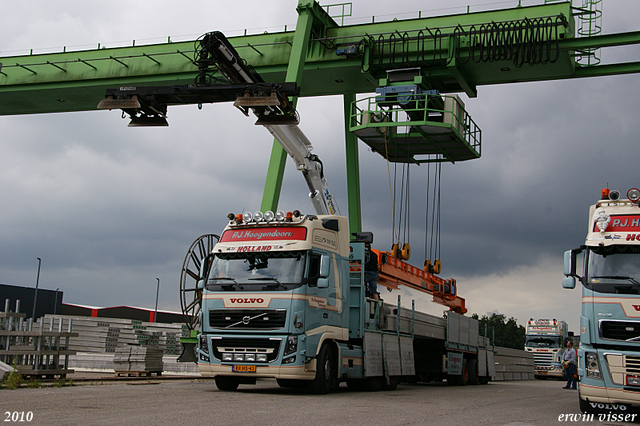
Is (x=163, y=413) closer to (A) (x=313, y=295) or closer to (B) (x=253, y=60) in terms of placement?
(A) (x=313, y=295)

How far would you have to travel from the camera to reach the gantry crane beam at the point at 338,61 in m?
17.7

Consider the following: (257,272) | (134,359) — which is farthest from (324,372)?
(134,359)

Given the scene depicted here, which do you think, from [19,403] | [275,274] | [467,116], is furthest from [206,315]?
[467,116]

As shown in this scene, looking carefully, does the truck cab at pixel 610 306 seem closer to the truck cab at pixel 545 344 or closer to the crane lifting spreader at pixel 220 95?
the crane lifting spreader at pixel 220 95

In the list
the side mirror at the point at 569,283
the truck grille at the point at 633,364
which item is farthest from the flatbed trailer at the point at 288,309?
the truck grille at the point at 633,364

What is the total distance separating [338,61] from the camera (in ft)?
63.3

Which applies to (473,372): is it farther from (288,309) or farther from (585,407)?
(288,309)

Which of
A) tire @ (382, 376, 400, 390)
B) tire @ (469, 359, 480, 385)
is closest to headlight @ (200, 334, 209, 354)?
tire @ (382, 376, 400, 390)

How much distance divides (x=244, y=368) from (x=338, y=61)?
11128 millimetres

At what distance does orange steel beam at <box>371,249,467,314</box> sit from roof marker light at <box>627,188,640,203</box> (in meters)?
6.40

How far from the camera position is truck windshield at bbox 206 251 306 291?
10.9 metres

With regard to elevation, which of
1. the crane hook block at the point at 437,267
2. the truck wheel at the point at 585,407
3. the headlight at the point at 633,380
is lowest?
the truck wheel at the point at 585,407

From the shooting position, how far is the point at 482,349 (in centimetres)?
2084

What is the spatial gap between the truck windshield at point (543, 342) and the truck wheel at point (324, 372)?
25233 mm
